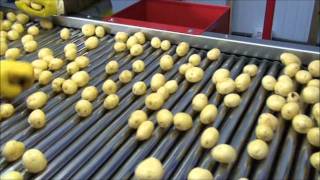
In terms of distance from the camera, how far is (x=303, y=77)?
4.01 ft

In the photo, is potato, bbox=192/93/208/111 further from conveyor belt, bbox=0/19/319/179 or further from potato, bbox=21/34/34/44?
potato, bbox=21/34/34/44

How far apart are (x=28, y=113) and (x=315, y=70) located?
36.6 inches

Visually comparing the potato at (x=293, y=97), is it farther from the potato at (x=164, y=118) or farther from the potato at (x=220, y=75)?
the potato at (x=164, y=118)

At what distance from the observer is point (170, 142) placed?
3.39ft

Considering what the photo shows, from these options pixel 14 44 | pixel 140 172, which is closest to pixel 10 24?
pixel 14 44

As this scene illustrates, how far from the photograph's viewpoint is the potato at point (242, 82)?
122 centimetres

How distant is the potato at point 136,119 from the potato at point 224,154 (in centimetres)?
24

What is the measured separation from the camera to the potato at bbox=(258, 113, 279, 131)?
103cm

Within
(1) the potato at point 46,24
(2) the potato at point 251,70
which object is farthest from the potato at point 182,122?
(1) the potato at point 46,24

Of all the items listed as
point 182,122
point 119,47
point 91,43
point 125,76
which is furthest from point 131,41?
point 182,122

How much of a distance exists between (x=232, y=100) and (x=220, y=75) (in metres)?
0.14

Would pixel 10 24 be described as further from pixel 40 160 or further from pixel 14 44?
pixel 40 160

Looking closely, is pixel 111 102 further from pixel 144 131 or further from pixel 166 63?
pixel 166 63

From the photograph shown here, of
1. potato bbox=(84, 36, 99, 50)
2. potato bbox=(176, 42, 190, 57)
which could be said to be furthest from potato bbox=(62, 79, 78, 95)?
potato bbox=(176, 42, 190, 57)
